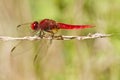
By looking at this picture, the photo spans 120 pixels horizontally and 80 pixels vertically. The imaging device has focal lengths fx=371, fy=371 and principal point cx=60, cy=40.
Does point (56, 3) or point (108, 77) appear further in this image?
point (56, 3)

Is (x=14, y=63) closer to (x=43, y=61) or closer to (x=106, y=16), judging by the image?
(x=43, y=61)

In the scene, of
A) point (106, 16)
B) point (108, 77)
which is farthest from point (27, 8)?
point (108, 77)

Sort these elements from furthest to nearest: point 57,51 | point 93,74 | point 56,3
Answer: point 56,3 → point 57,51 → point 93,74

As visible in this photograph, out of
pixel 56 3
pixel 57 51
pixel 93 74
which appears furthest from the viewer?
pixel 56 3

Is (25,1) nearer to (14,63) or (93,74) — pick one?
(14,63)

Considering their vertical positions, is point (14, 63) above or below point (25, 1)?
below

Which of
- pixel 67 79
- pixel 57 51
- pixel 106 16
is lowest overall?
pixel 67 79

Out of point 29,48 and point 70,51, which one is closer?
point 29,48
